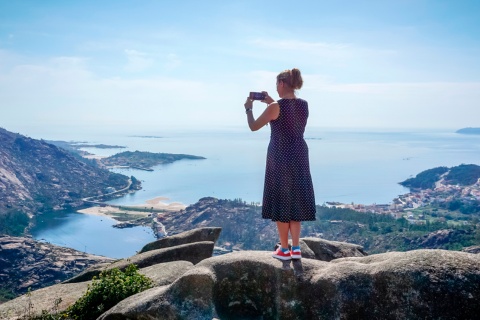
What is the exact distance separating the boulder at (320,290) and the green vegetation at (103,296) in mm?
890

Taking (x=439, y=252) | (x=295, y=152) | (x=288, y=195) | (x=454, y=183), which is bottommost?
(x=454, y=183)

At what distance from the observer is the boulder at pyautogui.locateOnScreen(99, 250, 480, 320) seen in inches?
283

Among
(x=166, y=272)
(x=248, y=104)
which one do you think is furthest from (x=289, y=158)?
(x=166, y=272)

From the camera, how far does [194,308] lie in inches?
324

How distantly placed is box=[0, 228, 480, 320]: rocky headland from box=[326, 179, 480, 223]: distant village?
447 feet

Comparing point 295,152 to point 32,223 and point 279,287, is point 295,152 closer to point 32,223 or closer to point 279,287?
point 279,287

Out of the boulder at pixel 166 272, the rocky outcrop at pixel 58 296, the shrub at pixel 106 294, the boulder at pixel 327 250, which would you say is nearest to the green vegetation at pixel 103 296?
the shrub at pixel 106 294

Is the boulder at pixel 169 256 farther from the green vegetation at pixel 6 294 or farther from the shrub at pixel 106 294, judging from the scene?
the green vegetation at pixel 6 294

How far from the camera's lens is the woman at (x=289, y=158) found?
8.71 m

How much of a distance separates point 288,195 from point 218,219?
129m

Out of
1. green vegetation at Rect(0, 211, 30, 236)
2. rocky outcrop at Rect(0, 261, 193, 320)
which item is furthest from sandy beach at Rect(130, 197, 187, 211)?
rocky outcrop at Rect(0, 261, 193, 320)

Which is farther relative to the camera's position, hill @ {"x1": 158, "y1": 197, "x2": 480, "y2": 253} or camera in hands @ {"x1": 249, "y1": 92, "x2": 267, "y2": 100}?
hill @ {"x1": 158, "y1": 197, "x2": 480, "y2": 253}

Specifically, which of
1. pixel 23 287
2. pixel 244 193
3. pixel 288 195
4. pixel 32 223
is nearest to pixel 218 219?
pixel 244 193

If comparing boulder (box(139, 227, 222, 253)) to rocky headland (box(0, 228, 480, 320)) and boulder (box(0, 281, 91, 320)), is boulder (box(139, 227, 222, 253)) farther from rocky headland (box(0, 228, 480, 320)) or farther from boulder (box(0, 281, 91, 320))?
rocky headland (box(0, 228, 480, 320))
